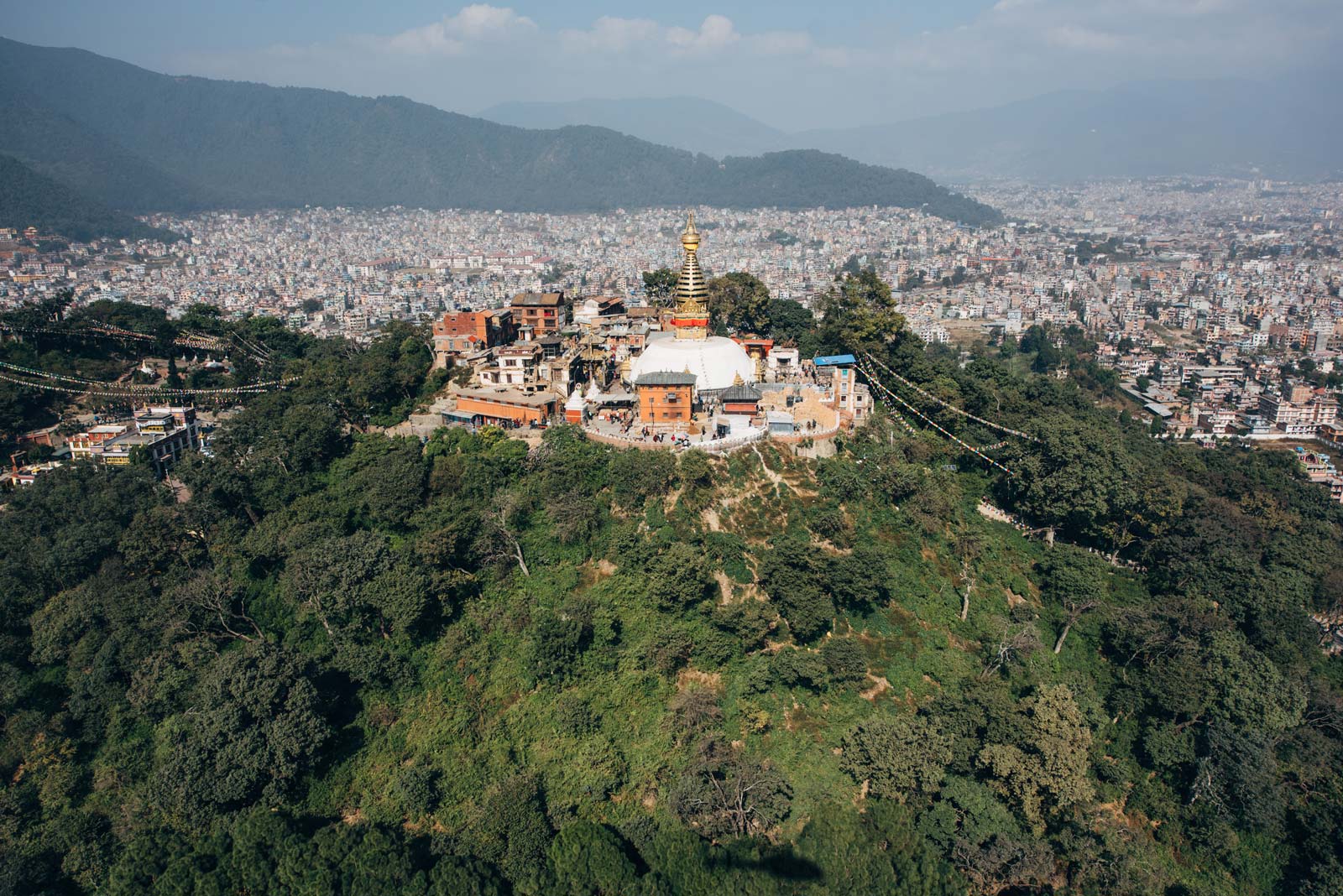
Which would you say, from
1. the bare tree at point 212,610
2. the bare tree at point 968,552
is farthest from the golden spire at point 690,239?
the bare tree at point 212,610

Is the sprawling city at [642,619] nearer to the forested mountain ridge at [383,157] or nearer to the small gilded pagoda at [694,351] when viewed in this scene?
the small gilded pagoda at [694,351]

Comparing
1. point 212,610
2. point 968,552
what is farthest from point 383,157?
point 968,552

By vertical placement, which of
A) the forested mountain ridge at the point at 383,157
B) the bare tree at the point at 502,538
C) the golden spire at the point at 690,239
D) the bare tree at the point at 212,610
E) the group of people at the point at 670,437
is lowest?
the bare tree at the point at 212,610

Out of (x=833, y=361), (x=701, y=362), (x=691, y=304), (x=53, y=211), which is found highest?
(x=53, y=211)

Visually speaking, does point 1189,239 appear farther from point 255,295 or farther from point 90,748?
point 90,748

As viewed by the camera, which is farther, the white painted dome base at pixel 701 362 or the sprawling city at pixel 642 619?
the white painted dome base at pixel 701 362

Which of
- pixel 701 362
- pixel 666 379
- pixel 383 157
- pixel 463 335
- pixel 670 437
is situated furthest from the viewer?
pixel 383 157

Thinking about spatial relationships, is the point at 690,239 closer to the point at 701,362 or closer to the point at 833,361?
the point at 701,362
